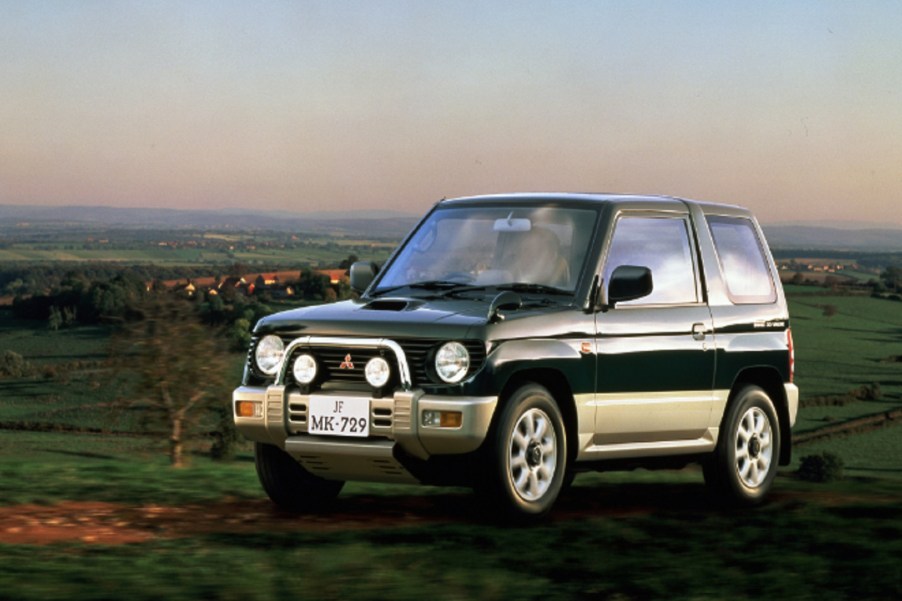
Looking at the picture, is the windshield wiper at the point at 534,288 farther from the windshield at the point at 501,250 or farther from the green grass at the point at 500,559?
the green grass at the point at 500,559

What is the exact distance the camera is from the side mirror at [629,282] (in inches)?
390

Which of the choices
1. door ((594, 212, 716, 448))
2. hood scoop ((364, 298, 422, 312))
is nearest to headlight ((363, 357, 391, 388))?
hood scoop ((364, 298, 422, 312))

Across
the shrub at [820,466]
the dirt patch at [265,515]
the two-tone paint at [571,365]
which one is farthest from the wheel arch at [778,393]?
the shrub at [820,466]

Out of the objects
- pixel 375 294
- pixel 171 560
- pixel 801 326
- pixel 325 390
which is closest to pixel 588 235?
pixel 375 294

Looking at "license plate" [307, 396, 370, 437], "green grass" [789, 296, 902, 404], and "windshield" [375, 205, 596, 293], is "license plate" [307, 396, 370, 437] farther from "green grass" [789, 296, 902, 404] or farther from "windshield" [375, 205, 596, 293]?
"green grass" [789, 296, 902, 404]

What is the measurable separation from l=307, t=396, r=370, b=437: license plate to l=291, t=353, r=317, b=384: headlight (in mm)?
141

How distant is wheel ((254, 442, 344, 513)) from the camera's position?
10031mm

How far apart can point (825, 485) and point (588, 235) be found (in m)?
4.00

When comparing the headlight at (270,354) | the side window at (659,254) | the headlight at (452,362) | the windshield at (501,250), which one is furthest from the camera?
the side window at (659,254)

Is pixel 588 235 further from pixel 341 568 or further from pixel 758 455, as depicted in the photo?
pixel 341 568

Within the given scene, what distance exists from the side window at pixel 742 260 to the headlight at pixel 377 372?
366 cm

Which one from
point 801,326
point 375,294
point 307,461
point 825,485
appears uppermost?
point 375,294

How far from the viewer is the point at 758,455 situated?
1162 centimetres

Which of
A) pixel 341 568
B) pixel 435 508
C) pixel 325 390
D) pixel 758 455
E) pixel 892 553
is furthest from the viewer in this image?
pixel 758 455
